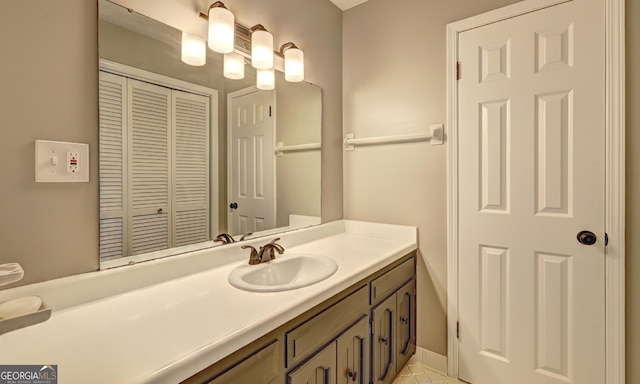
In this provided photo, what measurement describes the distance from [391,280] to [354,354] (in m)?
0.45

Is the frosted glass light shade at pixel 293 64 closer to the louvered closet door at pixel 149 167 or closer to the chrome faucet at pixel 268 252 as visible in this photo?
the louvered closet door at pixel 149 167

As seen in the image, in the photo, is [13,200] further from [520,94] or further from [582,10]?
[582,10]

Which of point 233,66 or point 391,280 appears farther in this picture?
point 391,280

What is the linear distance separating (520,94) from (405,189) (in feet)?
2.57

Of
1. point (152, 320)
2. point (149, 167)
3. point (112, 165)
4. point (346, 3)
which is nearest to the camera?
point (152, 320)

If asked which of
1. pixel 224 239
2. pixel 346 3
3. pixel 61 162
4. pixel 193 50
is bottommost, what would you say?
pixel 224 239

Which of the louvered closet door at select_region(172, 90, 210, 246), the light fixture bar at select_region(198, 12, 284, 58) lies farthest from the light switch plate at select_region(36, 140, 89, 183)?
the light fixture bar at select_region(198, 12, 284, 58)

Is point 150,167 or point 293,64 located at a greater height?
point 293,64

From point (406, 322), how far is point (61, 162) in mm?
1815

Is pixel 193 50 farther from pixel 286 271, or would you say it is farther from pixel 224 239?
pixel 286 271

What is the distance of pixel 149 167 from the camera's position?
1.16 metres

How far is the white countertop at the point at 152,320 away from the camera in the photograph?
638 millimetres

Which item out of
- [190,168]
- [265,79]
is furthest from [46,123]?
[265,79]

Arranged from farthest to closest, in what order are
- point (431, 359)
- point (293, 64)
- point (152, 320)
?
1. point (431, 359)
2. point (293, 64)
3. point (152, 320)
